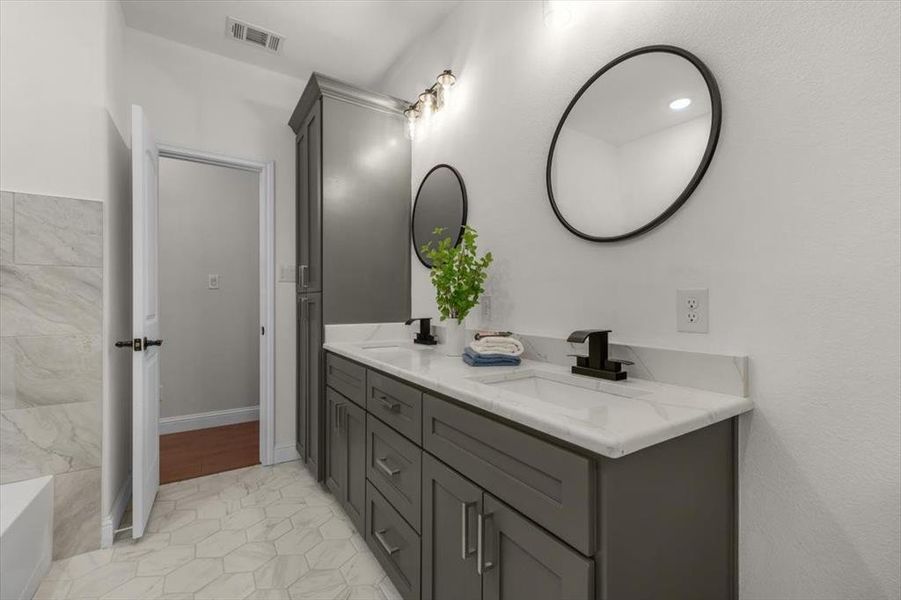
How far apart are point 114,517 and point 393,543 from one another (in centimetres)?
147

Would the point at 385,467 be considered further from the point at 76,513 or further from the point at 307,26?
the point at 307,26

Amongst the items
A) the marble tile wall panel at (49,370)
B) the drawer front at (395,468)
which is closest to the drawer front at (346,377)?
the drawer front at (395,468)

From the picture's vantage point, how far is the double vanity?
2.57ft

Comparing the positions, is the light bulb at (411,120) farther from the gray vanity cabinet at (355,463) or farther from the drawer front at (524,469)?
the drawer front at (524,469)

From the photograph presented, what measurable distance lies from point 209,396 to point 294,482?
1.58m

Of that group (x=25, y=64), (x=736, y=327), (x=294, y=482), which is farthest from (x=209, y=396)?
(x=736, y=327)

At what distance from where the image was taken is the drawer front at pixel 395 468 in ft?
4.42

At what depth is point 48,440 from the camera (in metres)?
1.77

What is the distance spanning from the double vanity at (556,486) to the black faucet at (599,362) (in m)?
0.03

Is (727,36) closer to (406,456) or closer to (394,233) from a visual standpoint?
(406,456)

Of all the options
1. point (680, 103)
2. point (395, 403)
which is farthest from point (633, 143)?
point (395, 403)

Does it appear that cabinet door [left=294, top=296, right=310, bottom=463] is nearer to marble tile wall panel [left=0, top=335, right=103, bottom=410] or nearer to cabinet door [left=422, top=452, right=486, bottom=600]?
marble tile wall panel [left=0, top=335, right=103, bottom=410]

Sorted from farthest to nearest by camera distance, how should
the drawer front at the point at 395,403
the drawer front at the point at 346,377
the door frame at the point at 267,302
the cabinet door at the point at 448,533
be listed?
the door frame at the point at 267,302 < the drawer front at the point at 346,377 < the drawer front at the point at 395,403 < the cabinet door at the point at 448,533

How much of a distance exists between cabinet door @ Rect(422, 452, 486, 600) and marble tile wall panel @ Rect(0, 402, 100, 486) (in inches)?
64.1
